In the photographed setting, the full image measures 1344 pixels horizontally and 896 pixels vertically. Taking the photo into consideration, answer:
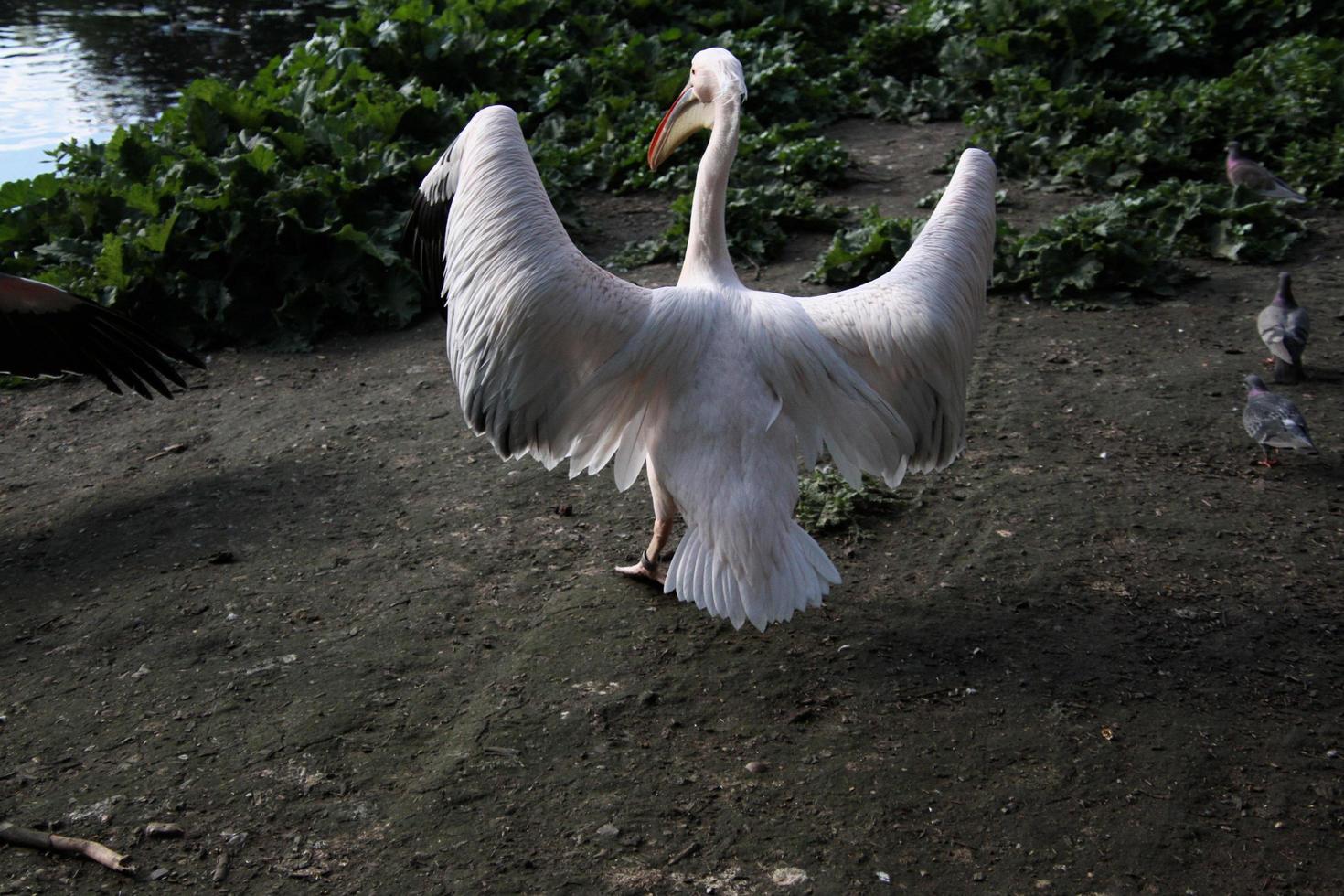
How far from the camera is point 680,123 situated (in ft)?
13.7

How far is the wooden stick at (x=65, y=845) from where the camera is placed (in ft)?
8.63

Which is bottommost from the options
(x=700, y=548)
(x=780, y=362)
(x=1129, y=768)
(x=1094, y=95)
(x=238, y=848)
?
(x=238, y=848)

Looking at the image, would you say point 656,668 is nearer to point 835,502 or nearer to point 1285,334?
point 835,502

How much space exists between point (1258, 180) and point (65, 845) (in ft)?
19.5

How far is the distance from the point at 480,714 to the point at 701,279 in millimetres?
1449

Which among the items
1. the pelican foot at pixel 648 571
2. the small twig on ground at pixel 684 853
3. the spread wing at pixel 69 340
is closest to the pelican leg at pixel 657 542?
the pelican foot at pixel 648 571

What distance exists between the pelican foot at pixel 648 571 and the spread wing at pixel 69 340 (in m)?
2.00

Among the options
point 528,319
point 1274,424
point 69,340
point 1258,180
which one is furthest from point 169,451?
point 1258,180

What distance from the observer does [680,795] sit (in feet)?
9.36

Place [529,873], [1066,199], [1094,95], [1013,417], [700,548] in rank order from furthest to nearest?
[1094,95]
[1066,199]
[1013,417]
[700,548]
[529,873]

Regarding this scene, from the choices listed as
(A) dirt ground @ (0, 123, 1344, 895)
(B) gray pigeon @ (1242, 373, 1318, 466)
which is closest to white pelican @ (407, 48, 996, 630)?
(A) dirt ground @ (0, 123, 1344, 895)

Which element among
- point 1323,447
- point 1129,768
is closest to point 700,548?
point 1129,768

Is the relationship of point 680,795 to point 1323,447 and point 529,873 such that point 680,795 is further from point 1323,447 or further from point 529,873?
point 1323,447

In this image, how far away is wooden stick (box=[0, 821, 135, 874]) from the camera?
8.63 ft
